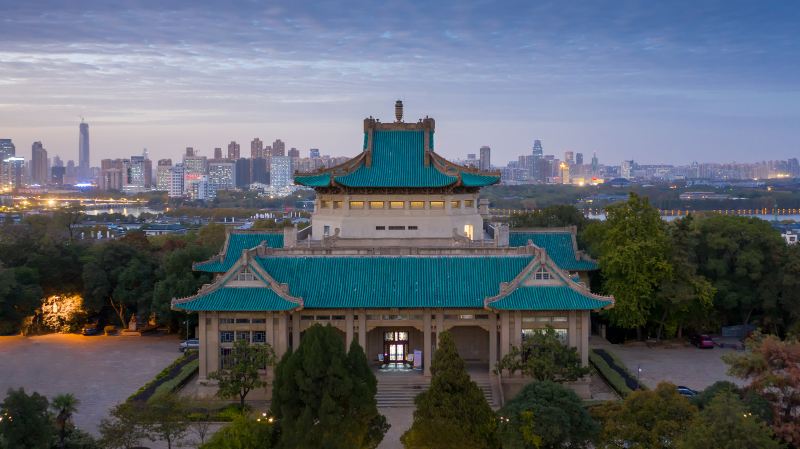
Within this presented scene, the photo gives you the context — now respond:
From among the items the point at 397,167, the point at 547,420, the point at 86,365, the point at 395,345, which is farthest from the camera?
the point at 397,167

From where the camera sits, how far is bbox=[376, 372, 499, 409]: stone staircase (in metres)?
29.6

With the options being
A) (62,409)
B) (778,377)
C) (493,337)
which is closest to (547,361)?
(493,337)

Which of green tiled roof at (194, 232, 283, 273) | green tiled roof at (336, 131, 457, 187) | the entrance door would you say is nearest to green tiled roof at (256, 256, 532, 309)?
the entrance door

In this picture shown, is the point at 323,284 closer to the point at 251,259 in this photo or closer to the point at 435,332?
the point at 251,259

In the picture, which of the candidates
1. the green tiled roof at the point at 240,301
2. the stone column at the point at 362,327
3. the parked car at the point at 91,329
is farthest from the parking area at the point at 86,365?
the stone column at the point at 362,327

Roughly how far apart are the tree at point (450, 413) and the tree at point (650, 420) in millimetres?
3460

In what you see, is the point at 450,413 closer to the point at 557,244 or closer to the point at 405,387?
the point at 405,387

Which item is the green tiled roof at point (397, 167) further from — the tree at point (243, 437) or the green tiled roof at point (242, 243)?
the tree at point (243, 437)

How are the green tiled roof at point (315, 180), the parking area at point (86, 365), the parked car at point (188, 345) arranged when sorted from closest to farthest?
the parking area at point (86, 365)
the green tiled roof at point (315, 180)
the parked car at point (188, 345)

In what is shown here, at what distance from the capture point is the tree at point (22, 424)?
66.1 ft

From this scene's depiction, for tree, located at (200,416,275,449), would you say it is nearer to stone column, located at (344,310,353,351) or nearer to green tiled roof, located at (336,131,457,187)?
stone column, located at (344,310,353,351)

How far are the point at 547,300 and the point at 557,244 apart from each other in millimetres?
9400

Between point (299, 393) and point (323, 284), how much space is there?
9545mm

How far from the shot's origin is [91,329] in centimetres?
4344
